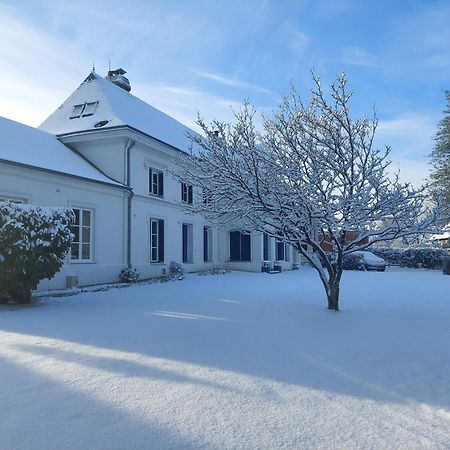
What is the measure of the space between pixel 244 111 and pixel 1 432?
7222mm

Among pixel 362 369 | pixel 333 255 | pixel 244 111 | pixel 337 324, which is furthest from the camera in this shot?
pixel 333 255

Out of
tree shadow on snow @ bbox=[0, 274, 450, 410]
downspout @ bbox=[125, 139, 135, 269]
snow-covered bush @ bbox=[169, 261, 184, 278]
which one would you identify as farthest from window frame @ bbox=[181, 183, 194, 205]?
tree shadow on snow @ bbox=[0, 274, 450, 410]

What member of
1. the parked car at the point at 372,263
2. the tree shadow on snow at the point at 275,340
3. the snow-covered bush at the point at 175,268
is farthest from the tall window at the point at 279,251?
the tree shadow on snow at the point at 275,340

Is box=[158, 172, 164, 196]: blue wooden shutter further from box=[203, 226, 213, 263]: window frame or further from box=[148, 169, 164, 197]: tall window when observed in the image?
box=[203, 226, 213, 263]: window frame

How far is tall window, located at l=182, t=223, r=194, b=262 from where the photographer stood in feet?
69.8

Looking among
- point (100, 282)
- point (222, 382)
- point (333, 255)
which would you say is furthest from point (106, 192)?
point (222, 382)

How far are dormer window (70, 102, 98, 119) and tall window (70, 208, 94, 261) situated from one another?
5854 millimetres

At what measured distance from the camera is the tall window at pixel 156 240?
60.9 ft

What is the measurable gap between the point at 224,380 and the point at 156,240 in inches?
579

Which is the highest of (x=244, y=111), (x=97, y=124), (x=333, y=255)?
(x=97, y=124)

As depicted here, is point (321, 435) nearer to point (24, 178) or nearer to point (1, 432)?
point (1, 432)

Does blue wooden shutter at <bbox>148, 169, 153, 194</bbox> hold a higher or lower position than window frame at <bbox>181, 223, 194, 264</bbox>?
higher

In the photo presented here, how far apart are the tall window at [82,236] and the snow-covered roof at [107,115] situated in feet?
12.9

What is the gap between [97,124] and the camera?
57.2 ft
